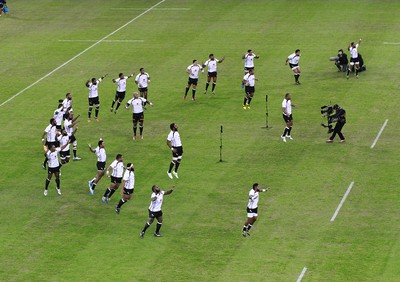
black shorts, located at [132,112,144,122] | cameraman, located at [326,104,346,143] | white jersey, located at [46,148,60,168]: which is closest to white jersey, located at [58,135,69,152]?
white jersey, located at [46,148,60,168]

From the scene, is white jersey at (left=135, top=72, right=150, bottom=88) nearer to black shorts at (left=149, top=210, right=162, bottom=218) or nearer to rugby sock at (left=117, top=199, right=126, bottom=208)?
rugby sock at (left=117, top=199, right=126, bottom=208)

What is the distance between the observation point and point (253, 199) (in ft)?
170

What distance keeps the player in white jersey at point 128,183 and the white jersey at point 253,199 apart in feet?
18.9

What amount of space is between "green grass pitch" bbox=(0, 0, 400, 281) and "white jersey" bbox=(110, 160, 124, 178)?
63.9 inches

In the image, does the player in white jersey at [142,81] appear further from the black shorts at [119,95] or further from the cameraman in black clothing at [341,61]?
the cameraman in black clothing at [341,61]

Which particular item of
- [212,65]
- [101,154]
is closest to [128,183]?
[101,154]

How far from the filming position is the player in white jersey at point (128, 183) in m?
53.9

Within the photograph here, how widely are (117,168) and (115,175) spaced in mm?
433

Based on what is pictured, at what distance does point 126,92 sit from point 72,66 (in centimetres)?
842

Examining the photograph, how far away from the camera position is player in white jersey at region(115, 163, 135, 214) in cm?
5394

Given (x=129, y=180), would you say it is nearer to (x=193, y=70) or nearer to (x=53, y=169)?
(x=53, y=169)

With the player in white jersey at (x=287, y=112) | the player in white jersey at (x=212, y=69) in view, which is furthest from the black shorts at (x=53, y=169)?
the player in white jersey at (x=212, y=69)

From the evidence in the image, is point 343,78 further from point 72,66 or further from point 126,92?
point 72,66

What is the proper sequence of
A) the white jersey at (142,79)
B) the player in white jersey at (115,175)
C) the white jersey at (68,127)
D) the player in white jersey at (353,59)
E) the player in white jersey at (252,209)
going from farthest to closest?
the player in white jersey at (353,59), the white jersey at (142,79), the white jersey at (68,127), the player in white jersey at (115,175), the player in white jersey at (252,209)
